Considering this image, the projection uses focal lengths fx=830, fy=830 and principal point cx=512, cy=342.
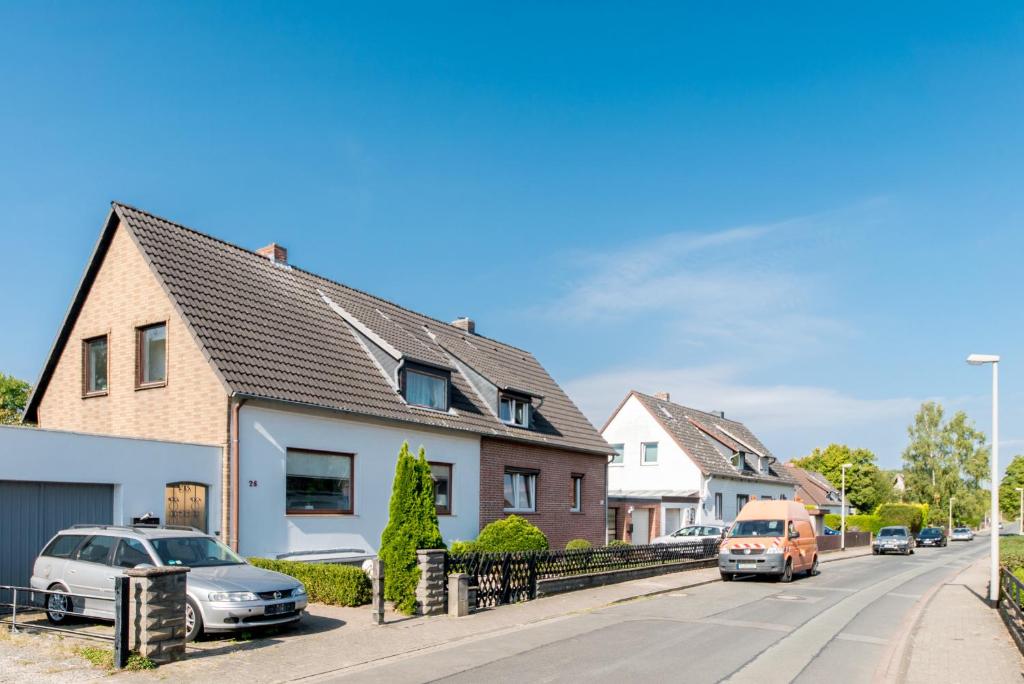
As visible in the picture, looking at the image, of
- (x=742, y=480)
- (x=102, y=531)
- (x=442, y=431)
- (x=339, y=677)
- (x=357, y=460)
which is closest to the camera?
(x=339, y=677)

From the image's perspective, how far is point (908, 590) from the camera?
2353 centimetres

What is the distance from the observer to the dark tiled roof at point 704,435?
43312 mm

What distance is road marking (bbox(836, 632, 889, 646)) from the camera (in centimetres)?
1367

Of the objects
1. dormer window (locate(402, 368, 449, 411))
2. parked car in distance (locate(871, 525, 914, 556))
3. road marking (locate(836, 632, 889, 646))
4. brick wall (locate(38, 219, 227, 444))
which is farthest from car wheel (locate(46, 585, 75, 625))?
parked car in distance (locate(871, 525, 914, 556))

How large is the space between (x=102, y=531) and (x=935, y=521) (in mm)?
82229

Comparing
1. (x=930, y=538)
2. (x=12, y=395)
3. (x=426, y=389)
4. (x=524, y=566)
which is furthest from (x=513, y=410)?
(x=930, y=538)

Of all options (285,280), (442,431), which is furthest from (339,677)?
(285,280)

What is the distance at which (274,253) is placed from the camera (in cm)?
2455

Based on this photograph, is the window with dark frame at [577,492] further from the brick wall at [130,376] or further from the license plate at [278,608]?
the license plate at [278,608]

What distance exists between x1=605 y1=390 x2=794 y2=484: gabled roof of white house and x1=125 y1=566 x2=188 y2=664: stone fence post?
111ft

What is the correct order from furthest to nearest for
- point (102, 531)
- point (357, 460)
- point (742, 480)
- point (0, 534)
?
point (742, 480) < point (357, 460) < point (0, 534) < point (102, 531)

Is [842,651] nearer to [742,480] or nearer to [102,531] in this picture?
[102,531]

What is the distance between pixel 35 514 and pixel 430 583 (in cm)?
691

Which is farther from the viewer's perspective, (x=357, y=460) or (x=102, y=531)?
(x=357, y=460)
